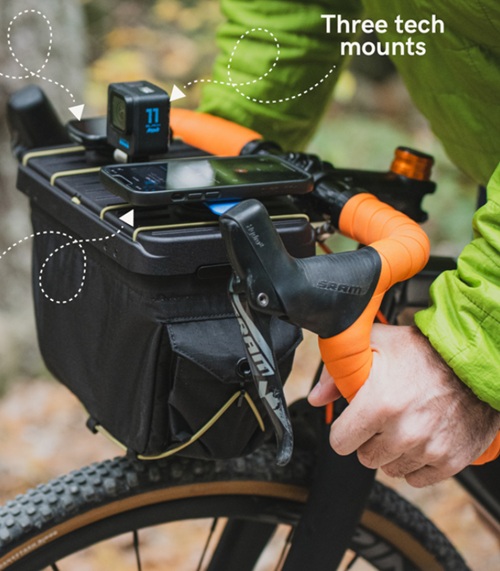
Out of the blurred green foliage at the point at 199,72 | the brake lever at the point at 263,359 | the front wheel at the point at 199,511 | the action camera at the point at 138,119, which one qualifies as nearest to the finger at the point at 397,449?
the brake lever at the point at 263,359

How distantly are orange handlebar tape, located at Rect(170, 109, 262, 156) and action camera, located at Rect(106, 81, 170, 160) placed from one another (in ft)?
0.45

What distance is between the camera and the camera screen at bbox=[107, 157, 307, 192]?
105 cm

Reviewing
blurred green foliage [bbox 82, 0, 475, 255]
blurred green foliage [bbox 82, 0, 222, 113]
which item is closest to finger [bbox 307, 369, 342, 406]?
blurred green foliage [bbox 82, 0, 475, 255]

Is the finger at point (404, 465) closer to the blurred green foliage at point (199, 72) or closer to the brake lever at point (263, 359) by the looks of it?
the brake lever at point (263, 359)

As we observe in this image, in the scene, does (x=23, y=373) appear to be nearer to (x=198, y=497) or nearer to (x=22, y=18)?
(x=22, y=18)

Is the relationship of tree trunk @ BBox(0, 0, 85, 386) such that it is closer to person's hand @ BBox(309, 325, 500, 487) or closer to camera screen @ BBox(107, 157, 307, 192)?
camera screen @ BBox(107, 157, 307, 192)

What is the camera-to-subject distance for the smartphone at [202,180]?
1021 mm

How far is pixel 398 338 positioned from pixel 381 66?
468cm

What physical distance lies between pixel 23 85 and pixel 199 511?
1.75 meters

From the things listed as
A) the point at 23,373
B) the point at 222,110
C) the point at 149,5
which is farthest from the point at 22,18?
the point at 149,5

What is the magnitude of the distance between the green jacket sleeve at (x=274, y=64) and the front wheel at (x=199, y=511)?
0.54m

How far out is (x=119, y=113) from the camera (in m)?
1.17

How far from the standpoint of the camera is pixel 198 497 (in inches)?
51.4

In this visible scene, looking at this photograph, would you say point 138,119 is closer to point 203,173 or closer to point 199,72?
point 203,173
